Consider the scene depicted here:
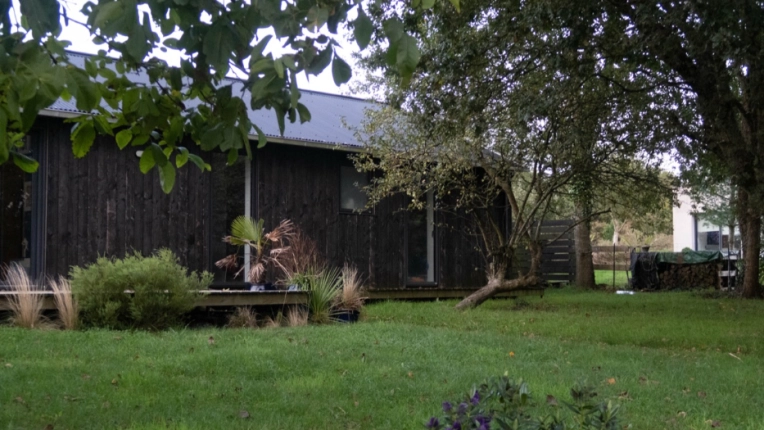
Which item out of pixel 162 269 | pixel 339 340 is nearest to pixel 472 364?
pixel 339 340

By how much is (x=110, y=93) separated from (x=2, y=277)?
8.46 m

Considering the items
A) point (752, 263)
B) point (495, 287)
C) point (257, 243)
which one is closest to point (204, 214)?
point (257, 243)

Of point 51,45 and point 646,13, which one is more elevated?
point 646,13

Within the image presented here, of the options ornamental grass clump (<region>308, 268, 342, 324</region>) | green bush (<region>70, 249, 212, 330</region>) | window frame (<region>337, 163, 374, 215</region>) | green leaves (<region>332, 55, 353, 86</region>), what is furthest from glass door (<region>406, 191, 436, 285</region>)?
green leaves (<region>332, 55, 353, 86</region>)

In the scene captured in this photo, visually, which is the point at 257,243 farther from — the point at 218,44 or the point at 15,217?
the point at 218,44

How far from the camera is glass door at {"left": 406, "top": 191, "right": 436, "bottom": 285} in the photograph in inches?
574

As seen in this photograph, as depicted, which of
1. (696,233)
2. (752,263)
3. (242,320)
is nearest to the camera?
(242,320)

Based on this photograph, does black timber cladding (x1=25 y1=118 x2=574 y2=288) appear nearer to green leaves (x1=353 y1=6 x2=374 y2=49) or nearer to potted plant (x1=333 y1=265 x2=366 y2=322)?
potted plant (x1=333 y1=265 x2=366 y2=322)

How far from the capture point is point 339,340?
788cm

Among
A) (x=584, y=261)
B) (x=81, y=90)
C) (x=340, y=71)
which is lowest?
(x=584, y=261)

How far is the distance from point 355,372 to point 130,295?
3.76 meters

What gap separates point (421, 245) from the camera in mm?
14812

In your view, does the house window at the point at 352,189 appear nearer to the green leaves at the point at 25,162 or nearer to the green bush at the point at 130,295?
the green bush at the point at 130,295

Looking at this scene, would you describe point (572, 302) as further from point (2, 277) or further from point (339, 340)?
point (2, 277)
